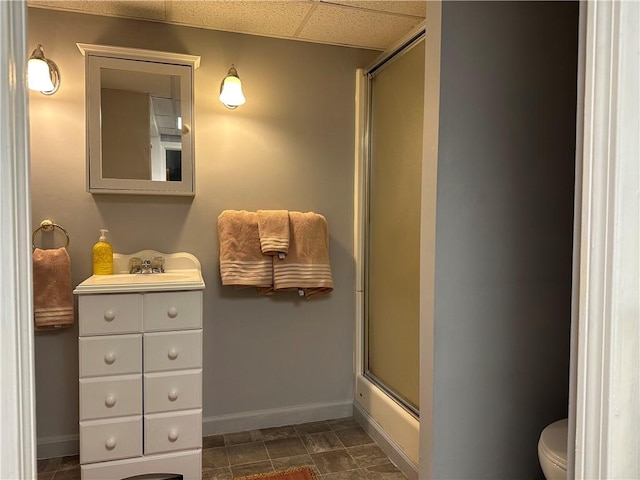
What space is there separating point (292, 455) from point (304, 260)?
979mm

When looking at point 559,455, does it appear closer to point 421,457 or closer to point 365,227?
point 421,457

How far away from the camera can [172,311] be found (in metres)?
1.90

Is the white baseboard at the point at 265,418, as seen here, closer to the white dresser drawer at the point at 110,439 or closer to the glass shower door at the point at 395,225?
the glass shower door at the point at 395,225

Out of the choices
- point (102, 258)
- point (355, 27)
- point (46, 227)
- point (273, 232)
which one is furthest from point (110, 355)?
point (355, 27)

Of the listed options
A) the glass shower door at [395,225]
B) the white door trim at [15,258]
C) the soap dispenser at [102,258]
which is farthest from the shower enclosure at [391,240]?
the white door trim at [15,258]

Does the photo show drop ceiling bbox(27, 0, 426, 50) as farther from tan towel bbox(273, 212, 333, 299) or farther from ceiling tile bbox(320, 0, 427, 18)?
tan towel bbox(273, 212, 333, 299)

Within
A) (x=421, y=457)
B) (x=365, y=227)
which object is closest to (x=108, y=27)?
(x=365, y=227)

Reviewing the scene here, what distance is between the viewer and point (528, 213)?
1.68m

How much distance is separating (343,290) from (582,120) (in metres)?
1.85

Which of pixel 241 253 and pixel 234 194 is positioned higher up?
pixel 234 194

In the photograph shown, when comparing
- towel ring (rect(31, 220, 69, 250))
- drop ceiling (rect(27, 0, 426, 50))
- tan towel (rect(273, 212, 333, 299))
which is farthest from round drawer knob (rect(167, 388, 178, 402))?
drop ceiling (rect(27, 0, 426, 50))

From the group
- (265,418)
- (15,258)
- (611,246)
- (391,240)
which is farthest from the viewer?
(265,418)

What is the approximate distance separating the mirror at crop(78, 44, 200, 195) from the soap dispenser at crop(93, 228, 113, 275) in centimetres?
26

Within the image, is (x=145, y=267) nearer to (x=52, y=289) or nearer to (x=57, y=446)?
(x=52, y=289)
